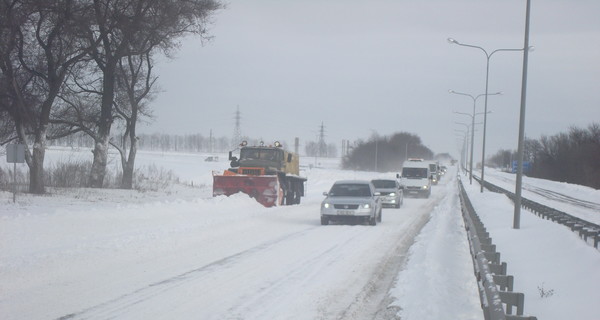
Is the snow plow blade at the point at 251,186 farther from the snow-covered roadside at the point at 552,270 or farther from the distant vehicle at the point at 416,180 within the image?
the distant vehicle at the point at 416,180

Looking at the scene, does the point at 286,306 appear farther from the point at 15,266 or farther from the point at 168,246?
the point at 168,246

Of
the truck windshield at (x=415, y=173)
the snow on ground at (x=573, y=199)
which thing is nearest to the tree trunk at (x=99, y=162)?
the truck windshield at (x=415, y=173)

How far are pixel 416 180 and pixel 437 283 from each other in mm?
33901

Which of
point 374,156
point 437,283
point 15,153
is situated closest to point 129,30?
point 15,153

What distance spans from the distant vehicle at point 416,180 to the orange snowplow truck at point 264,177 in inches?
524

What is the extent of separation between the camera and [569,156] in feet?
259

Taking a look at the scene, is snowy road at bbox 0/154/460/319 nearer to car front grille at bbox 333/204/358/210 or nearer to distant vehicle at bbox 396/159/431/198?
car front grille at bbox 333/204/358/210

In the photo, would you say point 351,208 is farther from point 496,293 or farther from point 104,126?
point 104,126

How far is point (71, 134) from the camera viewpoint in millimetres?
32250

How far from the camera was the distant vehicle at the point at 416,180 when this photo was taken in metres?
43.3

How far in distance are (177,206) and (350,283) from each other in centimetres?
1244

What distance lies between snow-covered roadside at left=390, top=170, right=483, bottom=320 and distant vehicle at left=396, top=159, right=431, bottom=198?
26000mm

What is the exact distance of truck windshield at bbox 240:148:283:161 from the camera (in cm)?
2898

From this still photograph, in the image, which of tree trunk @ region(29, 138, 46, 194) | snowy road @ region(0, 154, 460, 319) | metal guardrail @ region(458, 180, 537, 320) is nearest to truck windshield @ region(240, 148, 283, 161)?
snowy road @ region(0, 154, 460, 319)
